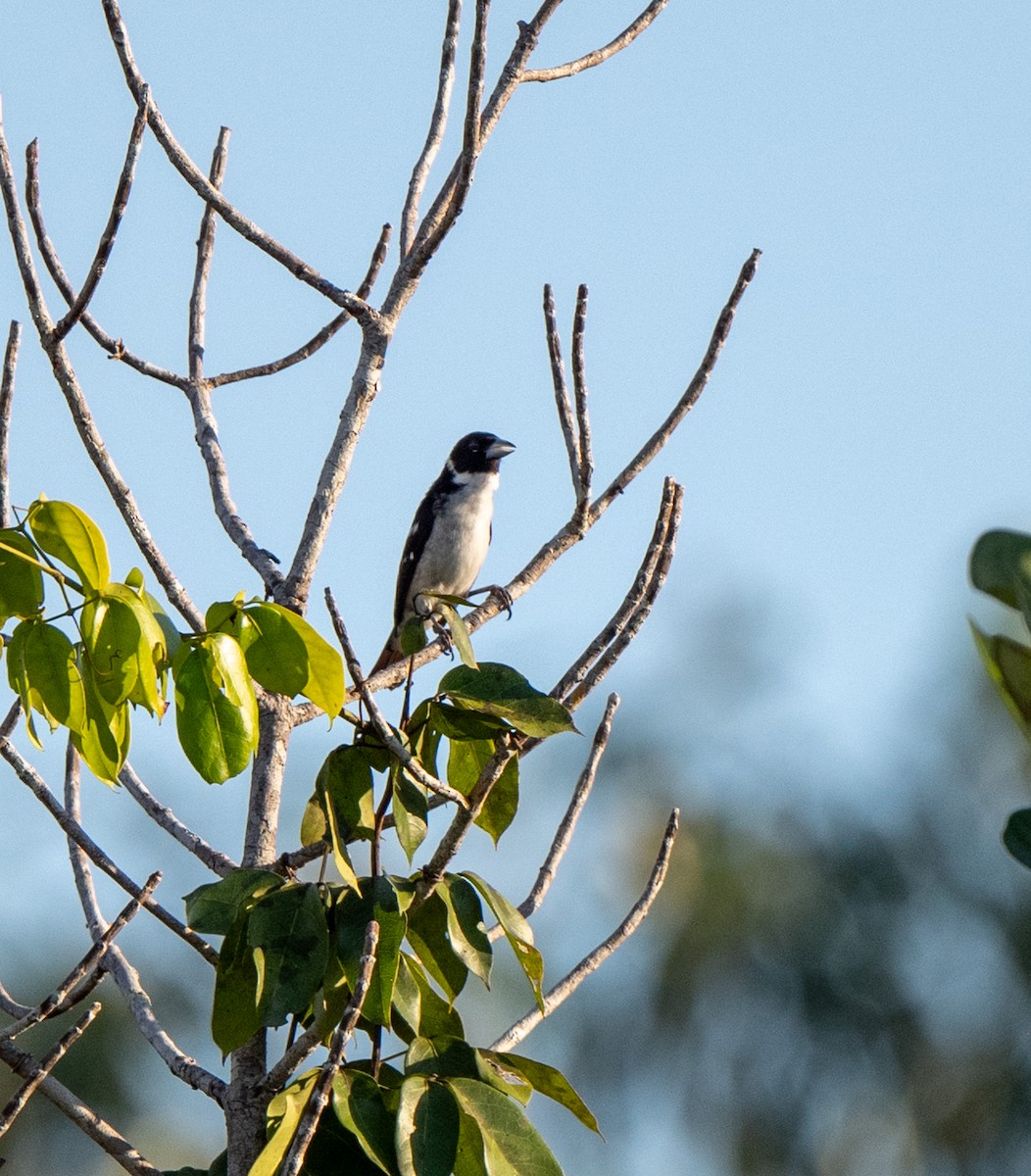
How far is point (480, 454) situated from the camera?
28.3ft

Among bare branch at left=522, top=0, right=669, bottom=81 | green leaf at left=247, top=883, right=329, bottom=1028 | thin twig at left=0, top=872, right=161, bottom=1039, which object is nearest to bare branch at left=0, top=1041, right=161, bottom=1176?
thin twig at left=0, top=872, right=161, bottom=1039

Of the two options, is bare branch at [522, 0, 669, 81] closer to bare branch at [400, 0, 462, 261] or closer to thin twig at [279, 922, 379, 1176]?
bare branch at [400, 0, 462, 261]

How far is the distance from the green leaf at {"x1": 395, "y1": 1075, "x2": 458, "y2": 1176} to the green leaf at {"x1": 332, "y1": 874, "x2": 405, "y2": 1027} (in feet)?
0.35

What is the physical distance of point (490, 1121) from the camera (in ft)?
7.13

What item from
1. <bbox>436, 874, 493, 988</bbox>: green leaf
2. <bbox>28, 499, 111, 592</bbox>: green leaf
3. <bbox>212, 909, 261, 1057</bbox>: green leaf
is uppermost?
<bbox>28, 499, 111, 592</bbox>: green leaf

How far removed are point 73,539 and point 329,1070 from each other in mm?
730

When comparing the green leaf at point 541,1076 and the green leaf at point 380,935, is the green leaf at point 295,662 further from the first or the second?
the green leaf at point 541,1076

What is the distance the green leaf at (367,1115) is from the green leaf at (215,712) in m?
0.42

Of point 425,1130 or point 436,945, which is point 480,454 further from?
point 425,1130

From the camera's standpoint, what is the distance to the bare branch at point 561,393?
3090 millimetres

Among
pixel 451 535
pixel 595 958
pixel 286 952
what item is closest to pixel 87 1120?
pixel 286 952

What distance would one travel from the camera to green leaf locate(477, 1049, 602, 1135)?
236 cm

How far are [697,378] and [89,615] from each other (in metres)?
1.39

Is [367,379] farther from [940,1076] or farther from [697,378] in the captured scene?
[940,1076]
